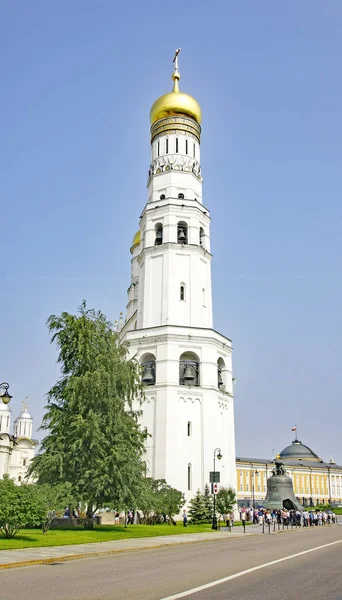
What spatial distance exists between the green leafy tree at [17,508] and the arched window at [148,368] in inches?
783

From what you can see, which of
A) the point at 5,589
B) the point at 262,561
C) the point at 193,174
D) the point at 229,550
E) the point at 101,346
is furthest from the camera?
the point at 193,174

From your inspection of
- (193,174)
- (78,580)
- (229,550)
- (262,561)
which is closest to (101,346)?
(229,550)

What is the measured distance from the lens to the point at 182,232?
47.3 meters

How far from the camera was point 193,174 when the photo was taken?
163 feet

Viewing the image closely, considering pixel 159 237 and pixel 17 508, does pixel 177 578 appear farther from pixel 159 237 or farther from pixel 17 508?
pixel 159 237

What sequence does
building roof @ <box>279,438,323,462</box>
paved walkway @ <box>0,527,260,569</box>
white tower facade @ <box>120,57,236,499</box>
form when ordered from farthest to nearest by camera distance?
building roof @ <box>279,438,323,462</box>, white tower facade @ <box>120,57,236,499</box>, paved walkway @ <box>0,527,260,569</box>

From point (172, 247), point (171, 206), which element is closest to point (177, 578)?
point (172, 247)

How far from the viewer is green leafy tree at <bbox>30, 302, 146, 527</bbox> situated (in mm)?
27156

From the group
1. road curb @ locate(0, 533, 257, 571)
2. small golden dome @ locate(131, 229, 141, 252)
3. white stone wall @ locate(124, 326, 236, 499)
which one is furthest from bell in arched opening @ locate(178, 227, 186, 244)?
road curb @ locate(0, 533, 257, 571)

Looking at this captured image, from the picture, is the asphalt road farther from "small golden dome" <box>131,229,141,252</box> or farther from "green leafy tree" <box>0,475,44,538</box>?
"small golden dome" <box>131,229,141,252</box>

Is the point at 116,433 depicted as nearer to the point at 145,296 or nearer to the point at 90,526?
the point at 90,526

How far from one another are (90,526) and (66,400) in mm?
6325

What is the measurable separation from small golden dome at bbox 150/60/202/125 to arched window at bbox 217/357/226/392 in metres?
22.5

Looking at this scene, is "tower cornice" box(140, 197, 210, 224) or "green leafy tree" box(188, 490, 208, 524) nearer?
"green leafy tree" box(188, 490, 208, 524)
